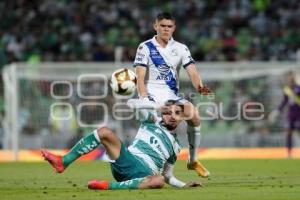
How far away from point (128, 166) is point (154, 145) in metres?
0.49

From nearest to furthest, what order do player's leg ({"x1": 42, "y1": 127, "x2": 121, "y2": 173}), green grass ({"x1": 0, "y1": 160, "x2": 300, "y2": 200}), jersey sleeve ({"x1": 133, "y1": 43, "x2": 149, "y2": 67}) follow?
green grass ({"x1": 0, "y1": 160, "x2": 300, "y2": 200}) < player's leg ({"x1": 42, "y1": 127, "x2": 121, "y2": 173}) < jersey sleeve ({"x1": 133, "y1": 43, "x2": 149, "y2": 67})

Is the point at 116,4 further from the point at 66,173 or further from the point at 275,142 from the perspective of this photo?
the point at 66,173

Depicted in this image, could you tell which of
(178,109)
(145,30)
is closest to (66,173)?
(178,109)

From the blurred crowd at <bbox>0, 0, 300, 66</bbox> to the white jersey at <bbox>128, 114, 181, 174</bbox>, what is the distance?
17.1m

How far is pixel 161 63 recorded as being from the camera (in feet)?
46.4

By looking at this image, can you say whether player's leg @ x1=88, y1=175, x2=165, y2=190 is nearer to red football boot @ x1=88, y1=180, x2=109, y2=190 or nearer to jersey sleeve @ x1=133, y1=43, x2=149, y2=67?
red football boot @ x1=88, y1=180, x2=109, y2=190

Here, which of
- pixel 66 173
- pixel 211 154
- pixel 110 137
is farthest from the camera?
pixel 211 154

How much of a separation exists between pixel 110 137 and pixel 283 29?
20.4 m

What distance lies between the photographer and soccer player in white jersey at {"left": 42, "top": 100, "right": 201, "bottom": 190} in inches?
470

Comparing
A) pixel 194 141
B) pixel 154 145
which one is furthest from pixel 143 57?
pixel 154 145

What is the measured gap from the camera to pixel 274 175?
15758 millimetres

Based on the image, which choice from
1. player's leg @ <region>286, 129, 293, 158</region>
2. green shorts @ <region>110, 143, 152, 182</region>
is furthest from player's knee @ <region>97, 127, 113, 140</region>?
player's leg @ <region>286, 129, 293, 158</region>

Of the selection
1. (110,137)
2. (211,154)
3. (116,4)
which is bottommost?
(211,154)

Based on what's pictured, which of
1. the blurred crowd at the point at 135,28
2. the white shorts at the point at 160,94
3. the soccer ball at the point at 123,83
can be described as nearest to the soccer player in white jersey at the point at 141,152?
the soccer ball at the point at 123,83
